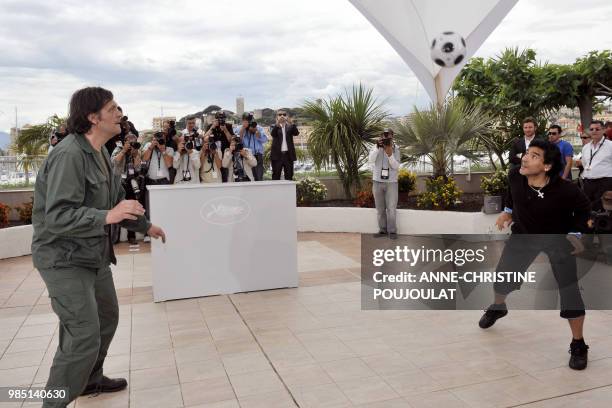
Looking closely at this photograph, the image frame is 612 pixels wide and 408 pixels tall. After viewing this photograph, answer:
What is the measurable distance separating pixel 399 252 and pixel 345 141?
4.61 metres

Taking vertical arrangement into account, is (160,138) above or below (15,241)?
above

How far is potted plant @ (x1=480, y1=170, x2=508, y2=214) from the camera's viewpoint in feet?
27.1

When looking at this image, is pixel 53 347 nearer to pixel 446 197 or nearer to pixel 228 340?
pixel 228 340

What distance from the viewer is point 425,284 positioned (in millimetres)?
4840

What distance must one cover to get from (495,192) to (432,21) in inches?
221

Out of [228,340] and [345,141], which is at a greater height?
[345,141]

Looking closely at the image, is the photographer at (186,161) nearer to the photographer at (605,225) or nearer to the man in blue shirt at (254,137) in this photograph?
the man in blue shirt at (254,137)

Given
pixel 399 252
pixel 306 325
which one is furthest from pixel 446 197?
pixel 306 325

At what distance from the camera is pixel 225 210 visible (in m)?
5.32

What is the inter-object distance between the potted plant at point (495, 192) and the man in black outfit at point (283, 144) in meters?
3.28

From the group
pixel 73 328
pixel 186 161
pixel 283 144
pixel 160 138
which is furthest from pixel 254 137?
pixel 73 328

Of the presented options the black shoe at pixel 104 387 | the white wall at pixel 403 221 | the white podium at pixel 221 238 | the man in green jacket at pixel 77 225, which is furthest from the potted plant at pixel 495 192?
the man in green jacket at pixel 77 225

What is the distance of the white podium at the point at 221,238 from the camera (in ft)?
17.0

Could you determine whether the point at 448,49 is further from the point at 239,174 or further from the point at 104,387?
the point at 104,387
